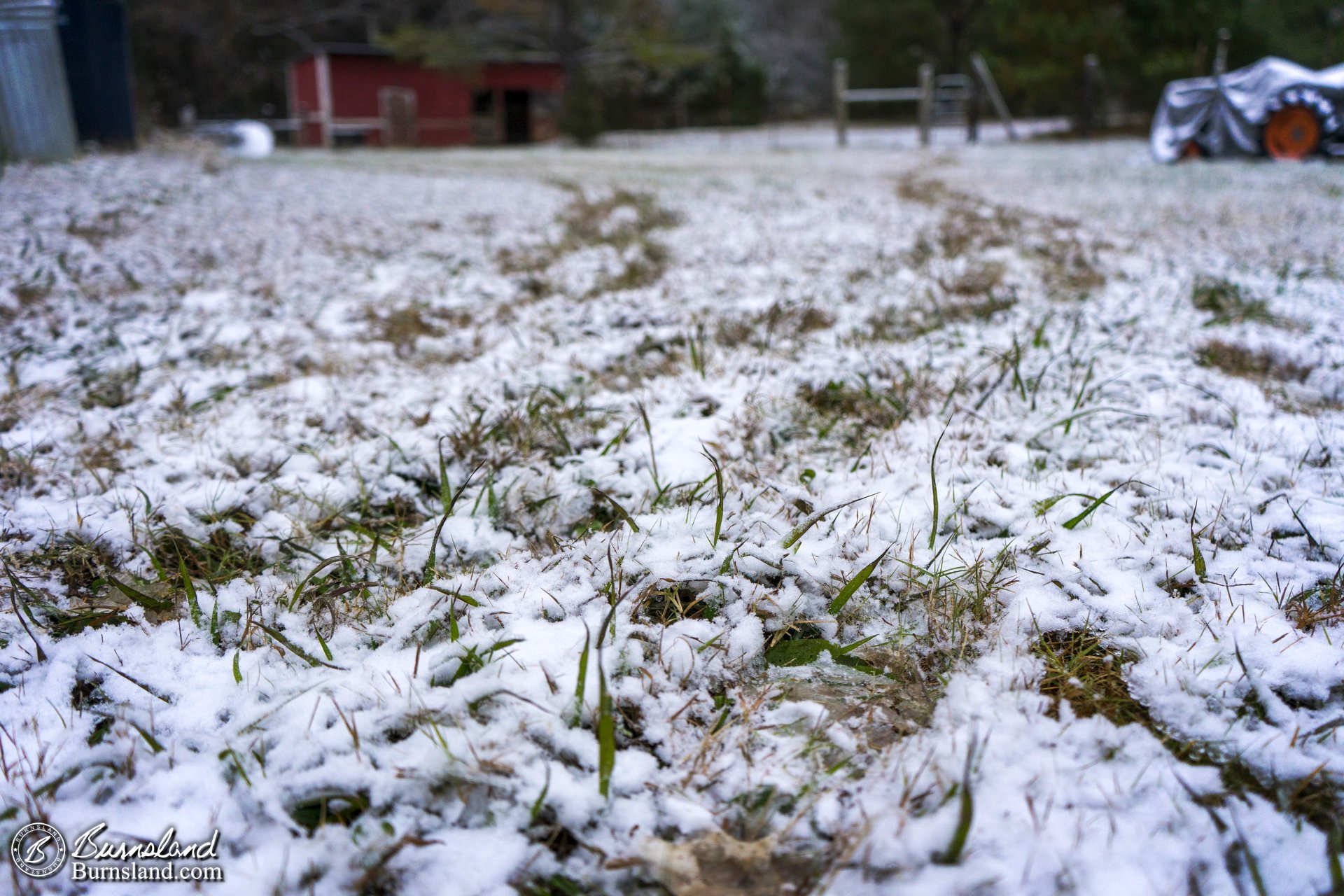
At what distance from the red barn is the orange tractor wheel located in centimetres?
1840

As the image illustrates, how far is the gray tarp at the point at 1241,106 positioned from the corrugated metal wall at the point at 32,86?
13070 mm

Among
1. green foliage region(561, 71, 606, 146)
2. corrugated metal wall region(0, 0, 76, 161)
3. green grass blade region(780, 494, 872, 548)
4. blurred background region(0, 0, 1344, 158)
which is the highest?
blurred background region(0, 0, 1344, 158)

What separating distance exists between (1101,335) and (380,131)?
2480 centimetres

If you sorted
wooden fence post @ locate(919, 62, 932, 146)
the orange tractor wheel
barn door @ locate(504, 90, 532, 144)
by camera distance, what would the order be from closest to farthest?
the orange tractor wheel < wooden fence post @ locate(919, 62, 932, 146) < barn door @ locate(504, 90, 532, 144)

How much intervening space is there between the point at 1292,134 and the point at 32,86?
44.7 feet

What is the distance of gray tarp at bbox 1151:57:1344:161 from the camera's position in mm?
9727

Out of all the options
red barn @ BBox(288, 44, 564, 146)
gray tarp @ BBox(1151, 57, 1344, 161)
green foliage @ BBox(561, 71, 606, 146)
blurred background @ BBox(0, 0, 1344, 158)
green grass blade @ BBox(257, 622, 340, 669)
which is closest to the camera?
green grass blade @ BBox(257, 622, 340, 669)

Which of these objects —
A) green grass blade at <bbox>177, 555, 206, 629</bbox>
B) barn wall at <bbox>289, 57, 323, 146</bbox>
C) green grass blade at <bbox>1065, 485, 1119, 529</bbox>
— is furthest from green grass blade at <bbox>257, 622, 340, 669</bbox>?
barn wall at <bbox>289, 57, 323, 146</bbox>

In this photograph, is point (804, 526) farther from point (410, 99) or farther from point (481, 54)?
point (410, 99)

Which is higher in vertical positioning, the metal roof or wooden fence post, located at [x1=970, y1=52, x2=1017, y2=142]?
the metal roof

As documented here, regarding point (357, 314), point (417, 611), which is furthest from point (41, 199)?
point (417, 611)

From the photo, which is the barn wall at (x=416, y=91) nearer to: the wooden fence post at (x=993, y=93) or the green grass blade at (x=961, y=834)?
the wooden fence post at (x=993, y=93)

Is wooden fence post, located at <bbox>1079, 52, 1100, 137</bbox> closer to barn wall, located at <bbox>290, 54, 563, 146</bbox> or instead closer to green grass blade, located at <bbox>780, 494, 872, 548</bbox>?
barn wall, located at <bbox>290, 54, 563, 146</bbox>

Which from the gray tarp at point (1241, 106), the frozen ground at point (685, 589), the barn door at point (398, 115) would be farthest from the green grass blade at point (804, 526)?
the barn door at point (398, 115)
